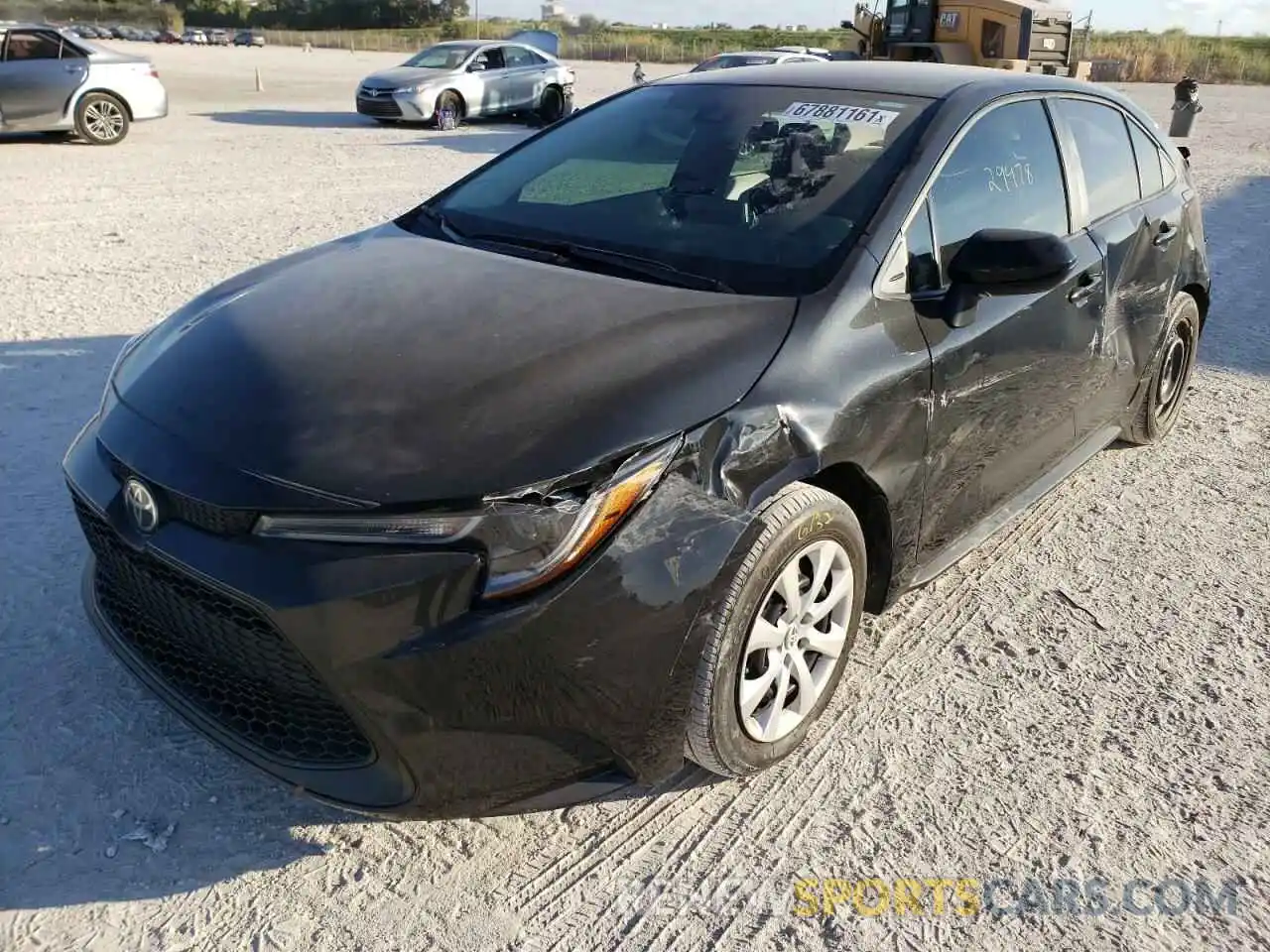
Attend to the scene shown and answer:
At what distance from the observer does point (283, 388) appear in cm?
233

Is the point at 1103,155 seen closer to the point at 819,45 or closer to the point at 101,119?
the point at 101,119

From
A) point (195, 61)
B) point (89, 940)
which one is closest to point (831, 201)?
point (89, 940)

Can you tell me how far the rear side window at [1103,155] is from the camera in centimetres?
366

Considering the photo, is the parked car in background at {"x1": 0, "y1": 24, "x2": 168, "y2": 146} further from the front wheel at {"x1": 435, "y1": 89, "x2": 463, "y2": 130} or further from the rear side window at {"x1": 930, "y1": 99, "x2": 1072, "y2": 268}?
the rear side window at {"x1": 930, "y1": 99, "x2": 1072, "y2": 268}

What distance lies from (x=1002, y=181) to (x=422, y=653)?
2365 mm

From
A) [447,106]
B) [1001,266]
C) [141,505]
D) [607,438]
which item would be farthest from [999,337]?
[447,106]

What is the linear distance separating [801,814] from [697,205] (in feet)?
5.90

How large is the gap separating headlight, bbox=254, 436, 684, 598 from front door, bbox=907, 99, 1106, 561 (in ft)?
4.02

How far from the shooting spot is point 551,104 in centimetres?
1877

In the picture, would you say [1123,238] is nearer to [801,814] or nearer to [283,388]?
[801,814]

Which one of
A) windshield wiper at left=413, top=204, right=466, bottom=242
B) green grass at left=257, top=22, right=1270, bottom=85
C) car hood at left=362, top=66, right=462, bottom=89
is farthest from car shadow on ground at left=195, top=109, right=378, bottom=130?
windshield wiper at left=413, top=204, right=466, bottom=242

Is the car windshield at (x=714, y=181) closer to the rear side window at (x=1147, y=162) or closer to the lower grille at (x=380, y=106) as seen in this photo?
the rear side window at (x=1147, y=162)

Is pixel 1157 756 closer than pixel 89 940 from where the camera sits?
No

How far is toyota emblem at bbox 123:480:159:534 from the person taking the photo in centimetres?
216
